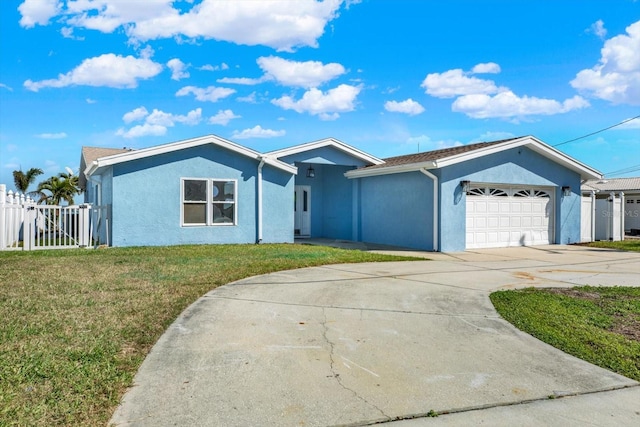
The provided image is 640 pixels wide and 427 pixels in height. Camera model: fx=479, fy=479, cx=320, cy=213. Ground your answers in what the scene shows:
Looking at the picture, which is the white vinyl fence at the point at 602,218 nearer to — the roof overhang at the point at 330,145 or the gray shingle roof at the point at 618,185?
the gray shingle roof at the point at 618,185

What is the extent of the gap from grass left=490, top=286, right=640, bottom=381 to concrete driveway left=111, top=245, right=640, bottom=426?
0.74 feet

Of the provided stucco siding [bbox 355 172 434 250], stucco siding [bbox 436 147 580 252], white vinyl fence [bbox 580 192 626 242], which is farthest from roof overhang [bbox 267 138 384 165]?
white vinyl fence [bbox 580 192 626 242]

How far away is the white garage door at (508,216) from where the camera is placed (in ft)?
53.0

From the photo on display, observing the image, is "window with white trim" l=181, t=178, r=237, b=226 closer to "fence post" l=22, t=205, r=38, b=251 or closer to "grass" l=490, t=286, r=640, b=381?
"fence post" l=22, t=205, r=38, b=251

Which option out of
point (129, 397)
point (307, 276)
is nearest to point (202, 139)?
point (307, 276)

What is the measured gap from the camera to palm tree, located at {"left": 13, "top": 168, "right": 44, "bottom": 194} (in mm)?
35281

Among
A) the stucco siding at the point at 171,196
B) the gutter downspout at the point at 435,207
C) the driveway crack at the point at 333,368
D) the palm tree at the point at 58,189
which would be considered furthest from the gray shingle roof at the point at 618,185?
the palm tree at the point at 58,189

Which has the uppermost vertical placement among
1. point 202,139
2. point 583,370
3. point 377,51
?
point 377,51

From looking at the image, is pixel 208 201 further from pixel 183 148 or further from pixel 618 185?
pixel 618 185

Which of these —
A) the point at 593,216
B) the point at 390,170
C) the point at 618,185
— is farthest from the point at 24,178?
the point at 618,185

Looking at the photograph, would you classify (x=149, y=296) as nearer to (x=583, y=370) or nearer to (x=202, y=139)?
(x=583, y=370)

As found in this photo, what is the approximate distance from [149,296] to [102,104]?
16.6 meters

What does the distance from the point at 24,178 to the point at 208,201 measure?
87.9ft

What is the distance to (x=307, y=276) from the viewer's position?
9266mm
